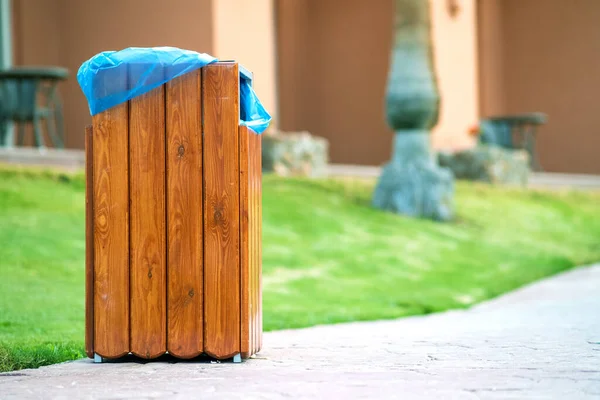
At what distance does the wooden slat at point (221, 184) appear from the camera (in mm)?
4414

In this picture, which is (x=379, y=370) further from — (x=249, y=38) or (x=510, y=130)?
(x=510, y=130)

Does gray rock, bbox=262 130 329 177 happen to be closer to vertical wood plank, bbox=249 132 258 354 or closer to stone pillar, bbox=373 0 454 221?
stone pillar, bbox=373 0 454 221

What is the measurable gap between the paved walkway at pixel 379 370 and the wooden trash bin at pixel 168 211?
23cm

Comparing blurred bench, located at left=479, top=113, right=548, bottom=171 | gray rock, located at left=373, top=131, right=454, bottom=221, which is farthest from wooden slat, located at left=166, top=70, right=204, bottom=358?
blurred bench, located at left=479, top=113, right=548, bottom=171

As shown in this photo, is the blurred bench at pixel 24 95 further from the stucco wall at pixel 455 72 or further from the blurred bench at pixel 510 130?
the blurred bench at pixel 510 130

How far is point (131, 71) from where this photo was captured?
4441mm

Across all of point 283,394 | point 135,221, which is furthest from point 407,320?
point 283,394

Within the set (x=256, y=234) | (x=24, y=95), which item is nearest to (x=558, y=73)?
(x=24, y=95)

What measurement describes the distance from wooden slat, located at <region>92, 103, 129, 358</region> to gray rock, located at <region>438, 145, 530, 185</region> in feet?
39.2

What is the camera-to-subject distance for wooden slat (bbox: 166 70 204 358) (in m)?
4.43

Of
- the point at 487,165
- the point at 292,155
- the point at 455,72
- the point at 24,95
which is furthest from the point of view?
the point at 455,72

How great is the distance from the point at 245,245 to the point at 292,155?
9.15 meters

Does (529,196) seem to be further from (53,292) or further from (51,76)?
(53,292)

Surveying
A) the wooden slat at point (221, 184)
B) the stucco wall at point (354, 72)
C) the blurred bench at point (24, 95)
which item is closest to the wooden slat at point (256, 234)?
the wooden slat at point (221, 184)
